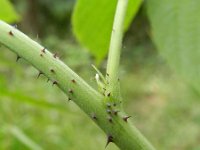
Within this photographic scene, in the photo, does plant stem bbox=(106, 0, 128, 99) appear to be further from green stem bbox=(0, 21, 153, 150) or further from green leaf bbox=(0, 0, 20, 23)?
green leaf bbox=(0, 0, 20, 23)

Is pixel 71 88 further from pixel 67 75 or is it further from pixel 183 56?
pixel 183 56

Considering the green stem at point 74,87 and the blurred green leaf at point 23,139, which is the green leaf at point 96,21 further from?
the blurred green leaf at point 23,139

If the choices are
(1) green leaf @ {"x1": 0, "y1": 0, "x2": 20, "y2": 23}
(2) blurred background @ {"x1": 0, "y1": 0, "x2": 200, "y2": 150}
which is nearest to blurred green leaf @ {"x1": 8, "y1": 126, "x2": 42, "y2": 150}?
(2) blurred background @ {"x1": 0, "y1": 0, "x2": 200, "y2": 150}

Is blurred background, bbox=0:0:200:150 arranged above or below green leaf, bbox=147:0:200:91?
above

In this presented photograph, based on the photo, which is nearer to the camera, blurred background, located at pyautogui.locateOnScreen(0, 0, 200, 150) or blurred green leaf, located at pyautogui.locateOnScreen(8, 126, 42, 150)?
blurred green leaf, located at pyautogui.locateOnScreen(8, 126, 42, 150)

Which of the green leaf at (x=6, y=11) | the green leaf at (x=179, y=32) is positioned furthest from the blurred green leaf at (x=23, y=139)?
the green leaf at (x=179, y=32)

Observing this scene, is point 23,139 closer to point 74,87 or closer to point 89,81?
point 74,87

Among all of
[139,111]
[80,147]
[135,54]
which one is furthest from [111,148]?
[135,54]
